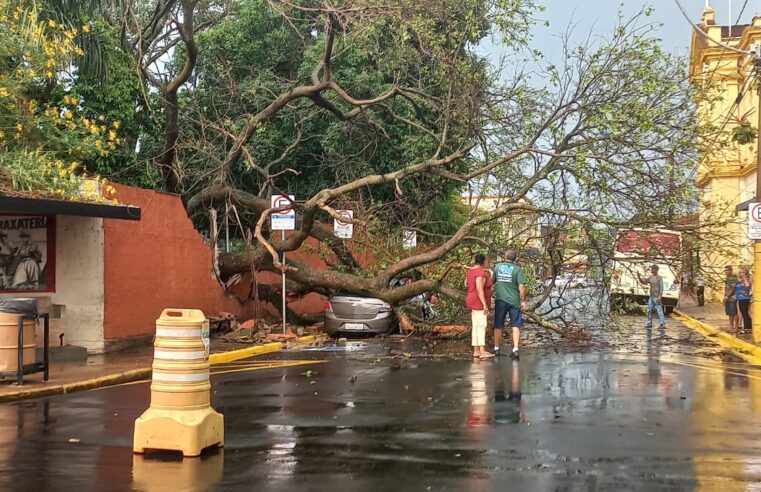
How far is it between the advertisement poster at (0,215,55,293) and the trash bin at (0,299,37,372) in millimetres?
→ 3477

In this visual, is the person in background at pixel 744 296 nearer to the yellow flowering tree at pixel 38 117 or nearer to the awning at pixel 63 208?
the awning at pixel 63 208

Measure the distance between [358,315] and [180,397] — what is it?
Answer: 10.7 m

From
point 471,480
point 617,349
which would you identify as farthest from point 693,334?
point 471,480

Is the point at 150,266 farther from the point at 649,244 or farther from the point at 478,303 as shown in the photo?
the point at 649,244

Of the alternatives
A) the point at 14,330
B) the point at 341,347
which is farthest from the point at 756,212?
the point at 14,330

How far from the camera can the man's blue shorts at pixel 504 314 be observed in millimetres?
12969

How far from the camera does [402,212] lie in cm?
1916

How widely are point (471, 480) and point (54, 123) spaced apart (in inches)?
492

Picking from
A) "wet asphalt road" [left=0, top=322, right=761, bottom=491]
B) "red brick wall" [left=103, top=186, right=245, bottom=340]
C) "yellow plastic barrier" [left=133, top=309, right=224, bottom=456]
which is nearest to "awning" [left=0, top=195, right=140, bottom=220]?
"red brick wall" [left=103, top=186, right=245, bottom=340]

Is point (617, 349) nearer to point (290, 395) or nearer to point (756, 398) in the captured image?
point (756, 398)

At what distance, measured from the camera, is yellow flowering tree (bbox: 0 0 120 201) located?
12.7m

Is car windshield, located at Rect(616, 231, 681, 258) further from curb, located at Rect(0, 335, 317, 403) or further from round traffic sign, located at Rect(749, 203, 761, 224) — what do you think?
curb, located at Rect(0, 335, 317, 403)

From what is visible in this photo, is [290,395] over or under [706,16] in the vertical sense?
under

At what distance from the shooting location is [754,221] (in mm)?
15164
